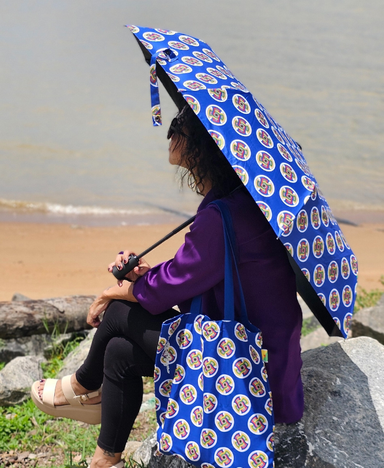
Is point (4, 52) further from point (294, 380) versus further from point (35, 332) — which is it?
point (294, 380)

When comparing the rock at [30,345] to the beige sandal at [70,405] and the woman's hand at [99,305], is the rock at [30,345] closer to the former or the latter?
the beige sandal at [70,405]

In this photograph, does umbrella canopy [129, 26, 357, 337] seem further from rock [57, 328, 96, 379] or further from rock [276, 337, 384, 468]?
rock [57, 328, 96, 379]

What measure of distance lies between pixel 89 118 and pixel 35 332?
10197mm

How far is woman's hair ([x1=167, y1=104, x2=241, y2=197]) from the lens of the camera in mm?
1988

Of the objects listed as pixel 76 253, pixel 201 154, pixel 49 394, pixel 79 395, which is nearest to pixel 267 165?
pixel 201 154

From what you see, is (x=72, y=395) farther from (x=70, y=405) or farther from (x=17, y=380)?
(x=17, y=380)

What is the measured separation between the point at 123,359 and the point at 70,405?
0.49 metres

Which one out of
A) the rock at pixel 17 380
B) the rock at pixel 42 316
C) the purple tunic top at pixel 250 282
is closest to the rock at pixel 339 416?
the purple tunic top at pixel 250 282

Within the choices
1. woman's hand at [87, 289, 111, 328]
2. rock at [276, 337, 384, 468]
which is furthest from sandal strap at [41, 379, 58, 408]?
rock at [276, 337, 384, 468]

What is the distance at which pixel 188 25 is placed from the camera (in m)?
19.0

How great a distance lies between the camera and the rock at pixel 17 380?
10.0ft

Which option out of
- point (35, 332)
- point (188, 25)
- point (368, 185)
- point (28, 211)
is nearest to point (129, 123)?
point (28, 211)

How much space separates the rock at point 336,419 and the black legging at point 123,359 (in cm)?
18

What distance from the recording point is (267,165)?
5.97 ft
